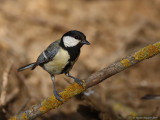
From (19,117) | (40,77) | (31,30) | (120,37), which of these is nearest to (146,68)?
(120,37)

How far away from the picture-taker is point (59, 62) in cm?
211

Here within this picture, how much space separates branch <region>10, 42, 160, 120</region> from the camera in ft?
5.92

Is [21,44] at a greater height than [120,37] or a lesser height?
greater

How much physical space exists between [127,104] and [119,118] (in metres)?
0.84

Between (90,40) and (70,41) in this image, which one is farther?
(90,40)

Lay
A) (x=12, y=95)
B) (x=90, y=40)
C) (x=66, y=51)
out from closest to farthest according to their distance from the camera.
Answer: (x=66, y=51), (x=12, y=95), (x=90, y=40)

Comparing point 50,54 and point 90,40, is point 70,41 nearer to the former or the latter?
point 50,54

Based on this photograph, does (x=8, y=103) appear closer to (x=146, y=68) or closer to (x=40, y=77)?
(x=40, y=77)

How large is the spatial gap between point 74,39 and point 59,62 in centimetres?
22

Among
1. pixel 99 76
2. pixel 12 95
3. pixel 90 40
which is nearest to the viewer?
pixel 99 76

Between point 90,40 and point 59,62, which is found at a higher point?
point 59,62

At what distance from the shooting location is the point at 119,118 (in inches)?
101

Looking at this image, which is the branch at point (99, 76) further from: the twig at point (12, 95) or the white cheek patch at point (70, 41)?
the twig at point (12, 95)

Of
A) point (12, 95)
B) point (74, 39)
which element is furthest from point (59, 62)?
point (12, 95)
